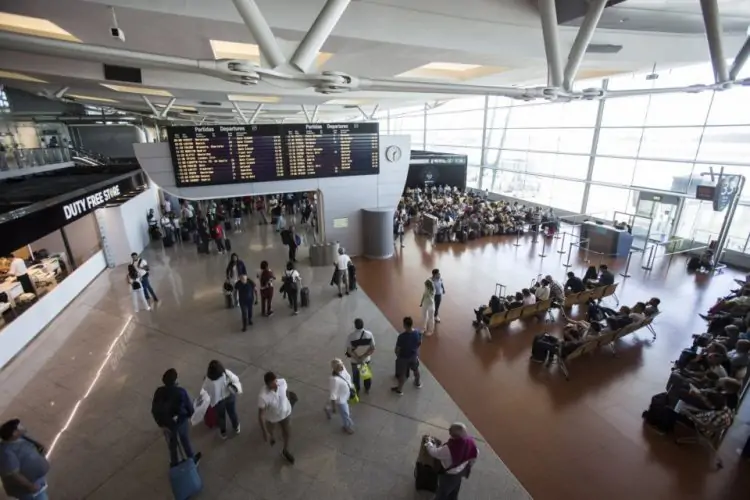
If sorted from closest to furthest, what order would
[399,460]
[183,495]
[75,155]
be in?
[183,495] < [399,460] < [75,155]

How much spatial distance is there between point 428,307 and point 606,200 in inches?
613

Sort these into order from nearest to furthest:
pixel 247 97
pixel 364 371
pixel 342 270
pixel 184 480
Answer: pixel 184 480, pixel 364 371, pixel 342 270, pixel 247 97

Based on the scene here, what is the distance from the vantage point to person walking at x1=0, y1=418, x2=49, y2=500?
137 inches

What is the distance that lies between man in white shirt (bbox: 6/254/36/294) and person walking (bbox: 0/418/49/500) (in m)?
6.80

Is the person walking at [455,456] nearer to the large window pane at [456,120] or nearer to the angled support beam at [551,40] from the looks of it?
the angled support beam at [551,40]

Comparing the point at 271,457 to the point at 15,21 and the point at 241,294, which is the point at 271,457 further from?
the point at 15,21

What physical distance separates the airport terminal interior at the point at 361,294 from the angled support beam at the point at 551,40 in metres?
0.03

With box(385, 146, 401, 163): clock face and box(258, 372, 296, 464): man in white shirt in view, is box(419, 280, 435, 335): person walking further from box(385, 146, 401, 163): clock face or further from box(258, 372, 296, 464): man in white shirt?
box(385, 146, 401, 163): clock face

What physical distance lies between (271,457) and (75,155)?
2211 centimetres

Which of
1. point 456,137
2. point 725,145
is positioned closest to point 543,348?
point 725,145

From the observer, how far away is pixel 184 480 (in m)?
4.07

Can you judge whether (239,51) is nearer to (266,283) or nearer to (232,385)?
(266,283)

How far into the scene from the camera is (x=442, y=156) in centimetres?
2366

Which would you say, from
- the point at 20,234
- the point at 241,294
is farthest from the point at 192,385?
the point at 20,234
